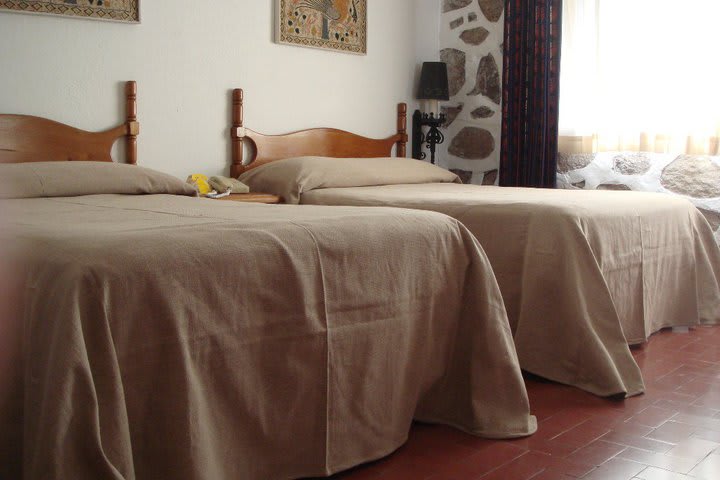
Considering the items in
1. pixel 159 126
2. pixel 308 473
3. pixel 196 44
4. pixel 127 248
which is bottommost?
pixel 308 473

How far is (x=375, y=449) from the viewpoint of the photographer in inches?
80.7

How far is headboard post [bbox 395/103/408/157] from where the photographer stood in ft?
16.5

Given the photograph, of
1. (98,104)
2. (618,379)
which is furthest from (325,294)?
(98,104)

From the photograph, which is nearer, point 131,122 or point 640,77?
point 131,122

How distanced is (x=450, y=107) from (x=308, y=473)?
148 inches

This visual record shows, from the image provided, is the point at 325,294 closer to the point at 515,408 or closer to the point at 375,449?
the point at 375,449

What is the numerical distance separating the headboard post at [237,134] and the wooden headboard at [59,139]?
1.82 feet

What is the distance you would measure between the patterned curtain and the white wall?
728 mm

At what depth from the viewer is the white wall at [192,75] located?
3369mm

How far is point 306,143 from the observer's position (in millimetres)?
4402

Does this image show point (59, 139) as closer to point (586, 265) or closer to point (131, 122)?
point (131, 122)

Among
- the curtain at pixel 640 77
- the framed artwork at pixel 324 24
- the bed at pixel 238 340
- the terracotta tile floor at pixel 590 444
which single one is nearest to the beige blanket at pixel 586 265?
the terracotta tile floor at pixel 590 444

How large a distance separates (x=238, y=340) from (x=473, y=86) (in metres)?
3.76

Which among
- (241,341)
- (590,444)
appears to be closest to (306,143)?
(590,444)
